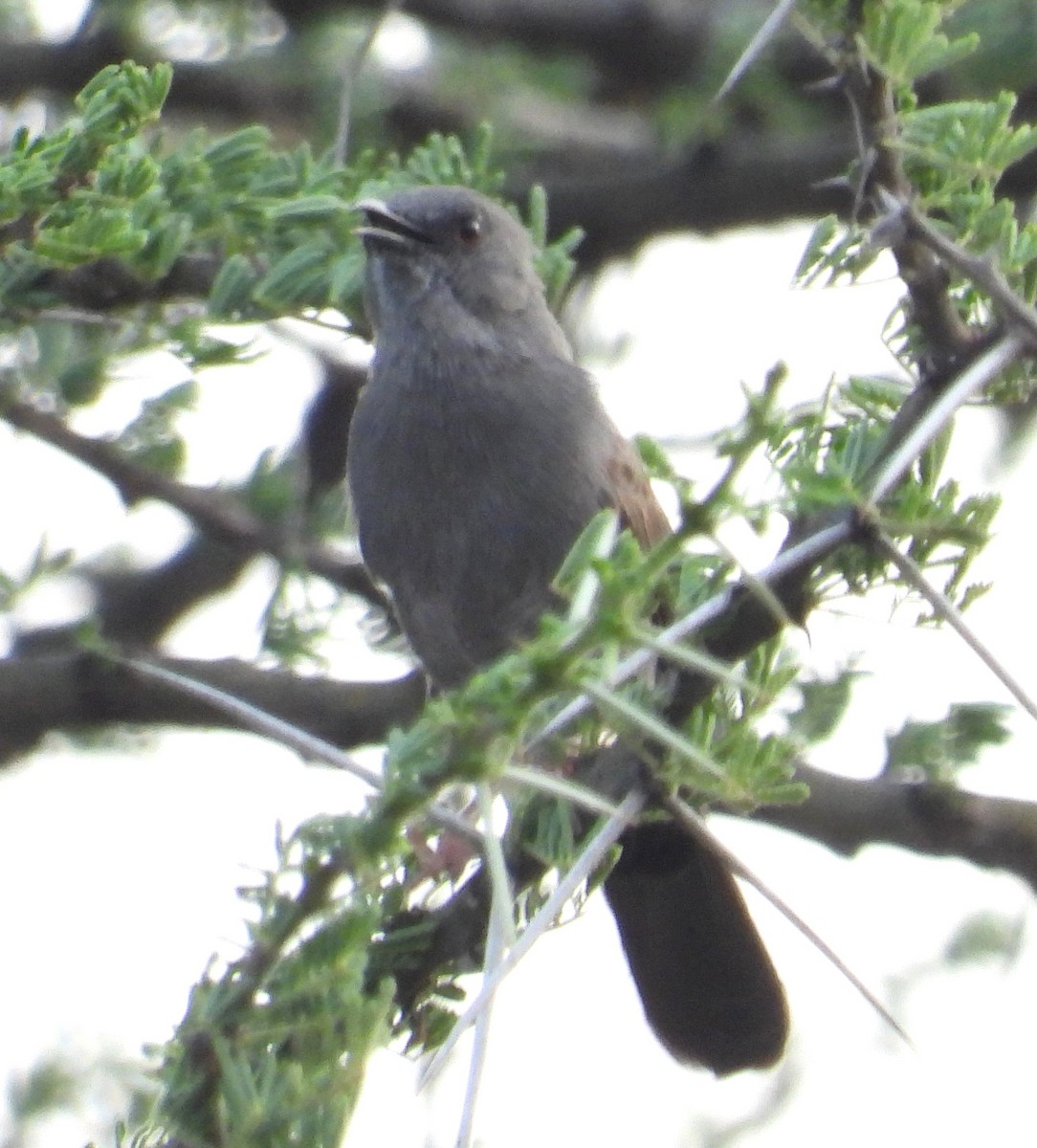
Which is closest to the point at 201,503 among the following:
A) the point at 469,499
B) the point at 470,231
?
the point at 469,499

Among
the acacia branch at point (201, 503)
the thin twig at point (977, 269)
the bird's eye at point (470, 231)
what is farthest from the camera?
the bird's eye at point (470, 231)

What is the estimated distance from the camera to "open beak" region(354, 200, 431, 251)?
14.8ft

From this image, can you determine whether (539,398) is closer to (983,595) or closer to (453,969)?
(453,969)

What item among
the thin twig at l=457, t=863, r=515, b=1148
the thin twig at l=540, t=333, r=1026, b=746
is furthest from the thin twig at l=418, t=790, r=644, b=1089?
the thin twig at l=540, t=333, r=1026, b=746

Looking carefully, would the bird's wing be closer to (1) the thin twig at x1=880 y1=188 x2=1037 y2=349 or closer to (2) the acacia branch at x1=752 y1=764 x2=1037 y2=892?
(2) the acacia branch at x1=752 y1=764 x2=1037 y2=892

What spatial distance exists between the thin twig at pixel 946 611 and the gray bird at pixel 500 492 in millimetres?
2414

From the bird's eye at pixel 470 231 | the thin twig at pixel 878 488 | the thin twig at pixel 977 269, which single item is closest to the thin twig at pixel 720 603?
the thin twig at pixel 878 488

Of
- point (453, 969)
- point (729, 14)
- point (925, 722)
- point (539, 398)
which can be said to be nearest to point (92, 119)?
point (453, 969)

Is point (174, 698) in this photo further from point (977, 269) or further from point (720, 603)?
point (977, 269)

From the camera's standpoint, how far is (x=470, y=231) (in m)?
5.22

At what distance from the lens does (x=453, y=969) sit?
3.09 m

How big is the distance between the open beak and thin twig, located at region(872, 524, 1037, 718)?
239cm

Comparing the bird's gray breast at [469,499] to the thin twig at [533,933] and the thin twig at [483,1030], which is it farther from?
the thin twig at [483,1030]

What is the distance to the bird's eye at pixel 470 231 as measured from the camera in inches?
205
